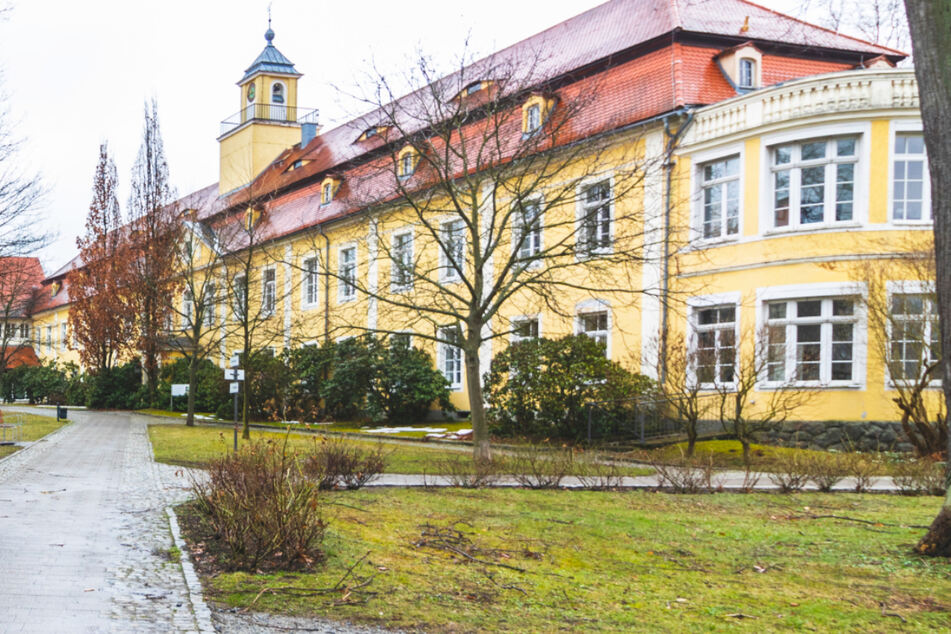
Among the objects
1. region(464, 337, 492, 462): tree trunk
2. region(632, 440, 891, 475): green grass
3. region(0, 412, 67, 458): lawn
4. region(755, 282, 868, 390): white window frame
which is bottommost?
region(0, 412, 67, 458): lawn

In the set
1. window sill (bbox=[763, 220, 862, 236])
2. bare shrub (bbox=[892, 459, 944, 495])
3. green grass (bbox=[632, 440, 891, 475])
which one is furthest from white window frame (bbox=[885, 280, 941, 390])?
bare shrub (bbox=[892, 459, 944, 495])

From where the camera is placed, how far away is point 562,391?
21359mm

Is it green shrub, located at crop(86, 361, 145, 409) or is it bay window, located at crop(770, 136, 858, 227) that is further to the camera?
green shrub, located at crop(86, 361, 145, 409)

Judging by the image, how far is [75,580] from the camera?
714 cm

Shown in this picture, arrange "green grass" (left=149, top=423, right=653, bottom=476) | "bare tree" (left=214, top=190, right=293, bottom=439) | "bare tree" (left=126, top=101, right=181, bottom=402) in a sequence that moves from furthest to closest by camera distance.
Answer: "bare tree" (left=126, top=101, right=181, bottom=402) < "bare tree" (left=214, top=190, right=293, bottom=439) < "green grass" (left=149, top=423, right=653, bottom=476)

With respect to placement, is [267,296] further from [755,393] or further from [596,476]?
[596,476]

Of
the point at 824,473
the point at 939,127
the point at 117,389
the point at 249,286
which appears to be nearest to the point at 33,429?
the point at 249,286

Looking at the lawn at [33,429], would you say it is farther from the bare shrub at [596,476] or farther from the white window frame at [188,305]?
the bare shrub at [596,476]

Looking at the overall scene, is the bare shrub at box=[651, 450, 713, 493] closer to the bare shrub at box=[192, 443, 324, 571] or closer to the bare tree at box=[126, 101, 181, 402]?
the bare shrub at box=[192, 443, 324, 571]

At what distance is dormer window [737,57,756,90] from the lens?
22922 millimetres

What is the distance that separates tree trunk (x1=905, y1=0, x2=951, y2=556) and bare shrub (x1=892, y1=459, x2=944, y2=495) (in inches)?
223

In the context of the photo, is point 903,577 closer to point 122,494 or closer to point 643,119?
point 122,494

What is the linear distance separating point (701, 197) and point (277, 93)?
3425 cm

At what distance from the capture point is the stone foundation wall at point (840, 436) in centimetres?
1930
